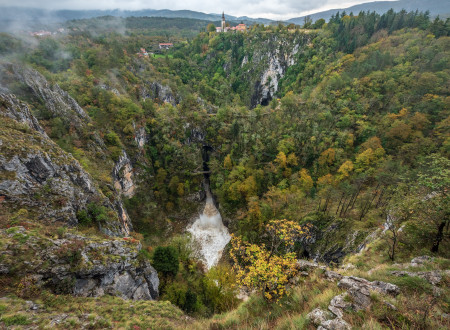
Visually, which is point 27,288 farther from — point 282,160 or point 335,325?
point 282,160

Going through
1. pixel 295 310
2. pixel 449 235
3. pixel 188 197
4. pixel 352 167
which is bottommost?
pixel 188 197

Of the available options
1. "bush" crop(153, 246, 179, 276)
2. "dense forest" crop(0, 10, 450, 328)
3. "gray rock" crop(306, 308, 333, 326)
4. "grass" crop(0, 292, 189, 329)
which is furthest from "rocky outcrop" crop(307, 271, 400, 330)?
"bush" crop(153, 246, 179, 276)

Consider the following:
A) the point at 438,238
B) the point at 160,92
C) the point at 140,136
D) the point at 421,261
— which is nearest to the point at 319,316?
the point at 421,261

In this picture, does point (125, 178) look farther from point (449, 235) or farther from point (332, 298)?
point (449, 235)

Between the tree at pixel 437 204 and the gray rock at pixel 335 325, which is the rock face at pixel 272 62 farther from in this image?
the gray rock at pixel 335 325

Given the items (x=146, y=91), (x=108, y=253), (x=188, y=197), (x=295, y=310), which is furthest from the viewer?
(x=146, y=91)

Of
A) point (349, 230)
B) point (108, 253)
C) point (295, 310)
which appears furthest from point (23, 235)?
point (349, 230)

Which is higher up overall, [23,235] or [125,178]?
[23,235]
